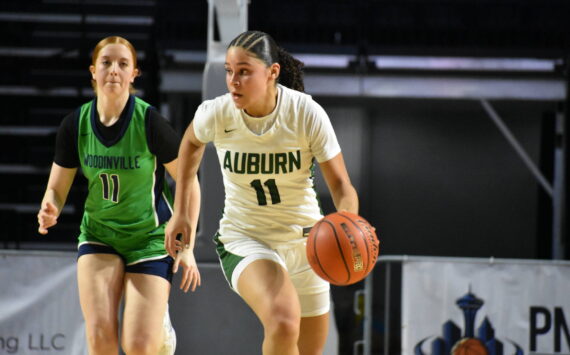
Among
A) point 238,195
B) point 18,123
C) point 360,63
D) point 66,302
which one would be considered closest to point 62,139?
point 238,195

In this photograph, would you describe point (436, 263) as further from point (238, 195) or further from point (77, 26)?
point (77, 26)

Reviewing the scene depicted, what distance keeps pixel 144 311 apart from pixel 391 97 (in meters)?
8.21

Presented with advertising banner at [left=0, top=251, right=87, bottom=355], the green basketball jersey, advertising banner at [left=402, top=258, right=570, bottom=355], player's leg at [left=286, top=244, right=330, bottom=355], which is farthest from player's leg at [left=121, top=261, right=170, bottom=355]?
advertising banner at [left=402, top=258, right=570, bottom=355]

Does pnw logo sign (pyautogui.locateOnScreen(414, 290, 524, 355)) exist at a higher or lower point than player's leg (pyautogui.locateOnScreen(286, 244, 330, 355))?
lower

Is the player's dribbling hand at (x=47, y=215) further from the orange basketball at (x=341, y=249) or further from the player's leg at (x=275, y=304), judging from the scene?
the orange basketball at (x=341, y=249)

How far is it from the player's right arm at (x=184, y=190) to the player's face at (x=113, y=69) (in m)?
0.50

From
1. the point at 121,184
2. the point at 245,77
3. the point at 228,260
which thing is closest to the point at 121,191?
the point at 121,184

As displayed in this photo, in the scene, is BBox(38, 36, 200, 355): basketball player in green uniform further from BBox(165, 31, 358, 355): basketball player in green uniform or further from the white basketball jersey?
the white basketball jersey

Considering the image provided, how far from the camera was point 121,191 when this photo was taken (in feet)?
14.2

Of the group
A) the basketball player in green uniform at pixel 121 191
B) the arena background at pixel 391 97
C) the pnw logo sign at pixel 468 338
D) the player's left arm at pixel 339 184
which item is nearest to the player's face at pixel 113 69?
the basketball player in green uniform at pixel 121 191

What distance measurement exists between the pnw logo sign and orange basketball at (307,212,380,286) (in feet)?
7.51

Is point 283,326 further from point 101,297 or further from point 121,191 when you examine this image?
point 121,191

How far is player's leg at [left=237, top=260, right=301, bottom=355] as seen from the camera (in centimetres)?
365

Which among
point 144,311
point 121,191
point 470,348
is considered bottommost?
point 470,348
